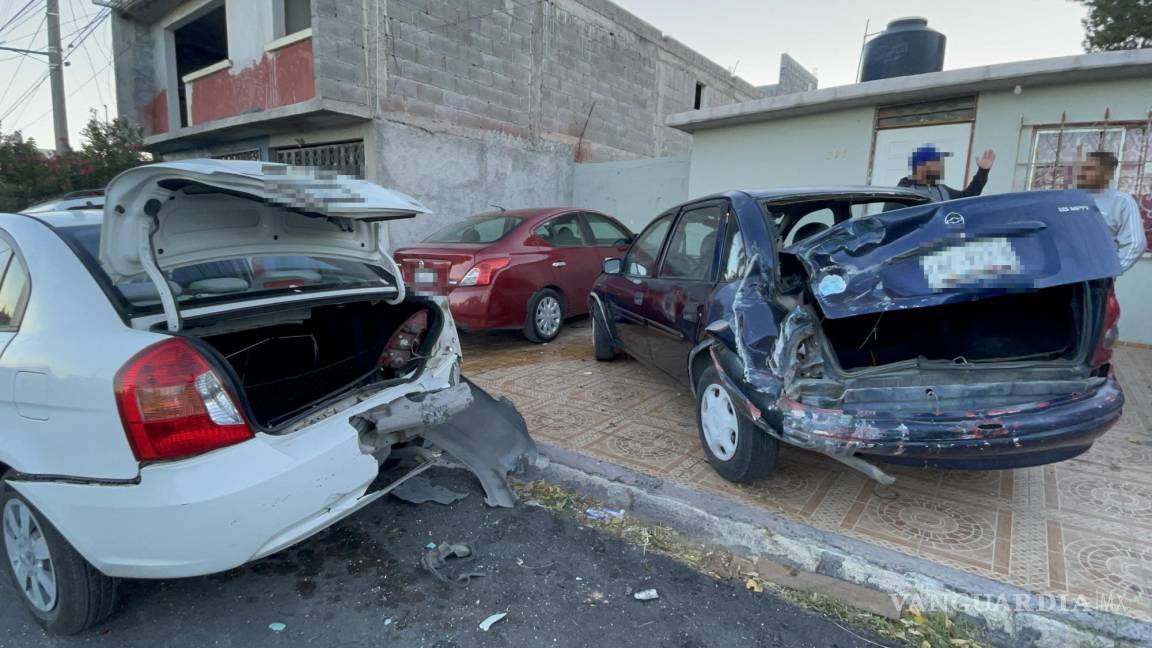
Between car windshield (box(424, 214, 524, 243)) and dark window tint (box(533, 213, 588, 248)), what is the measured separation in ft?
0.93

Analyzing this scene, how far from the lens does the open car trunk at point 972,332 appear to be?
2840mm

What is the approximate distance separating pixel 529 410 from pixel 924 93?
5668mm

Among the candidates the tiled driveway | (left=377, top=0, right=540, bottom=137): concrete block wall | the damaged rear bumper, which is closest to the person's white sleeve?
the damaged rear bumper

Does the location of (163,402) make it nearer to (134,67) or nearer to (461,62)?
(461,62)

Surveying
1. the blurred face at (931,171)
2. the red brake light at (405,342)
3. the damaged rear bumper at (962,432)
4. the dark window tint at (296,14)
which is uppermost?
the dark window tint at (296,14)

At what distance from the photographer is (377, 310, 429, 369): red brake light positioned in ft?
10.6

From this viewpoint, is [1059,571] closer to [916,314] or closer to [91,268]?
[916,314]

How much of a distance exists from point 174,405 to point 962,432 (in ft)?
9.70

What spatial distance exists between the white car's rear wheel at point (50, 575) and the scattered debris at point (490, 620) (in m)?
1.39

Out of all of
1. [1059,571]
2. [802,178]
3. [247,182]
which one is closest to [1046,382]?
[1059,571]

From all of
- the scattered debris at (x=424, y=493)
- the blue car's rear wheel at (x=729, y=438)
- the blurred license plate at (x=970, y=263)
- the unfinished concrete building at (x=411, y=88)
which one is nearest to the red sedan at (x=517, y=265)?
the scattered debris at (x=424, y=493)

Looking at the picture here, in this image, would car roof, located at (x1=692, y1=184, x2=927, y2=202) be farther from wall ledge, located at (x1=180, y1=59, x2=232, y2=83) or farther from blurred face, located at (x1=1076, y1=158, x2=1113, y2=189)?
wall ledge, located at (x1=180, y1=59, x2=232, y2=83)

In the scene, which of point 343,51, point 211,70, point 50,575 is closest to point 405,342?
point 50,575

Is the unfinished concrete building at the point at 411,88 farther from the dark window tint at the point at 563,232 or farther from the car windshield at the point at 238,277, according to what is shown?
the car windshield at the point at 238,277
